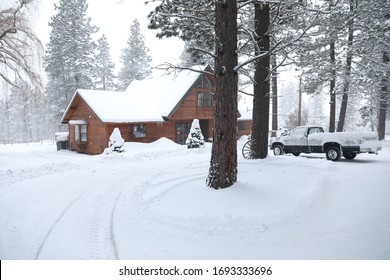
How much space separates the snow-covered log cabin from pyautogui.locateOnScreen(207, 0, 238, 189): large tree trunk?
48.4 feet

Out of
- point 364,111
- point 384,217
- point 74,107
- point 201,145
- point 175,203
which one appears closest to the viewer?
point 384,217

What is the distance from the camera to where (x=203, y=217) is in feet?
19.3

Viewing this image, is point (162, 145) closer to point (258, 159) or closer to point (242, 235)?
point (258, 159)

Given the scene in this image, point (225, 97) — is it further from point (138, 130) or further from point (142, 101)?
point (142, 101)

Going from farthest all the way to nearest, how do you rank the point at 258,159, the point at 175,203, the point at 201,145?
the point at 201,145 → the point at 258,159 → the point at 175,203

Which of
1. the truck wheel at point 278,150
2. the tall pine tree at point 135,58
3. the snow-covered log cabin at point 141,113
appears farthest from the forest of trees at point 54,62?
the truck wheel at point 278,150

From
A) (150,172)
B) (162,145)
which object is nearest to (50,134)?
(162,145)

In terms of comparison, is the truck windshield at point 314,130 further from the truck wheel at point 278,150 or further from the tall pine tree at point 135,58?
the tall pine tree at point 135,58

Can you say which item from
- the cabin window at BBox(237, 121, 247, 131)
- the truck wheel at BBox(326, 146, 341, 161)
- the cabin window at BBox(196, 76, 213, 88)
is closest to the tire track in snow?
the truck wheel at BBox(326, 146, 341, 161)

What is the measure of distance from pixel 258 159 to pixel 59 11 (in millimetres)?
33674

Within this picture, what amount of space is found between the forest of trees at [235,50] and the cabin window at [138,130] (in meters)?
7.23

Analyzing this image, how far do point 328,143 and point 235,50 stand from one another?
8895 mm

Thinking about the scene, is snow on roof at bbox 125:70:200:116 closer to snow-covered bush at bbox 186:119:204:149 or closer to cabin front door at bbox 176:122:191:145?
cabin front door at bbox 176:122:191:145

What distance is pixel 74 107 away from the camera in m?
25.8
